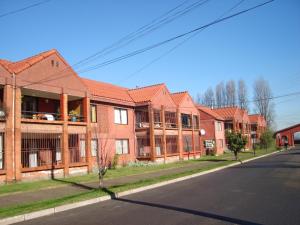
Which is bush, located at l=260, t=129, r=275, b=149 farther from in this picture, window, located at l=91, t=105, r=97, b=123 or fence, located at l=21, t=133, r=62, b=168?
fence, located at l=21, t=133, r=62, b=168

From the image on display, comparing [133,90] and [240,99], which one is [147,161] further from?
[240,99]

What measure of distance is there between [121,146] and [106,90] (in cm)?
518

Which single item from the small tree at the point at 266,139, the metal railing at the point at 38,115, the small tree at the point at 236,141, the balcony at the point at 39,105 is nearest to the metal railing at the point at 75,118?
the balcony at the point at 39,105

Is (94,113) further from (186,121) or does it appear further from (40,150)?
(186,121)

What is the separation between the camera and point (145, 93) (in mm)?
33219

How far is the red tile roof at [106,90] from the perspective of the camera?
89.2 ft

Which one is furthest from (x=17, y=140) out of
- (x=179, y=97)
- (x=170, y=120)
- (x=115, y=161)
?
(x=179, y=97)

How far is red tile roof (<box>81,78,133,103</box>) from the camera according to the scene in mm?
27200

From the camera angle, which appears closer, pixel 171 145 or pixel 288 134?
pixel 171 145

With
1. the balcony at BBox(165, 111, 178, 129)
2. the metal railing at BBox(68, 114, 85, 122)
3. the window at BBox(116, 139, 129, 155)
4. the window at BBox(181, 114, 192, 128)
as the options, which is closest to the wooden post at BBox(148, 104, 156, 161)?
the window at BBox(116, 139, 129, 155)

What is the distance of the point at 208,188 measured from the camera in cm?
1402

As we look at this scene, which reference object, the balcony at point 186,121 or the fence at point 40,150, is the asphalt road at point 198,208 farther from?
the balcony at point 186,121

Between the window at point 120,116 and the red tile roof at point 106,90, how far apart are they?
105cm

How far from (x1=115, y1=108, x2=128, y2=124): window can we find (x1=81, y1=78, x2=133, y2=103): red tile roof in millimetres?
1052
